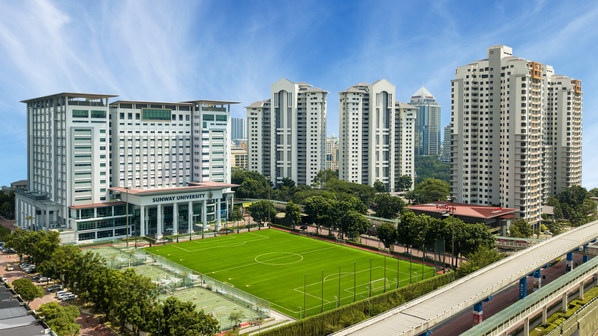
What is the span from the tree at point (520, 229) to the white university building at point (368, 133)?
56296 mm

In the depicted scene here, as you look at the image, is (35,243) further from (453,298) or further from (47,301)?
(453,298)

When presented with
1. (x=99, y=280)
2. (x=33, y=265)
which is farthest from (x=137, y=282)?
(x=33, y=265)

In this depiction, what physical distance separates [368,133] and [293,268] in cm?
7363

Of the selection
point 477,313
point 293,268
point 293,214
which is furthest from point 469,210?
point 477,313

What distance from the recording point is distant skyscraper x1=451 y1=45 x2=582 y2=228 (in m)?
81.4

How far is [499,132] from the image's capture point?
8438cm

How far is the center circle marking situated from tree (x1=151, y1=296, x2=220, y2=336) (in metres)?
29.5

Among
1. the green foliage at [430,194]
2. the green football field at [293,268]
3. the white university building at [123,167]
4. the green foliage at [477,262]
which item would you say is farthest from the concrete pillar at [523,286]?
the green foliage at [430,194]

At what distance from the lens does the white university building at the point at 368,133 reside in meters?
126

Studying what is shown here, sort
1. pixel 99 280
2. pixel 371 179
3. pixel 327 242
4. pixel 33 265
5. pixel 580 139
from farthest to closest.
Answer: pixel 371 179, pixel 580 139, pixel 327 242, pixel 33 265, pixel 99 280

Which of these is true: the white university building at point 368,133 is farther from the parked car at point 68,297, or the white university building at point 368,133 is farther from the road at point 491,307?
the parked car at point 68,297

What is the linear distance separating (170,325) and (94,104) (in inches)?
2177

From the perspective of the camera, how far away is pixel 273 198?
118562 mm

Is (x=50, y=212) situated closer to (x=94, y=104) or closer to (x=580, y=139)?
(x=94, y=104)
